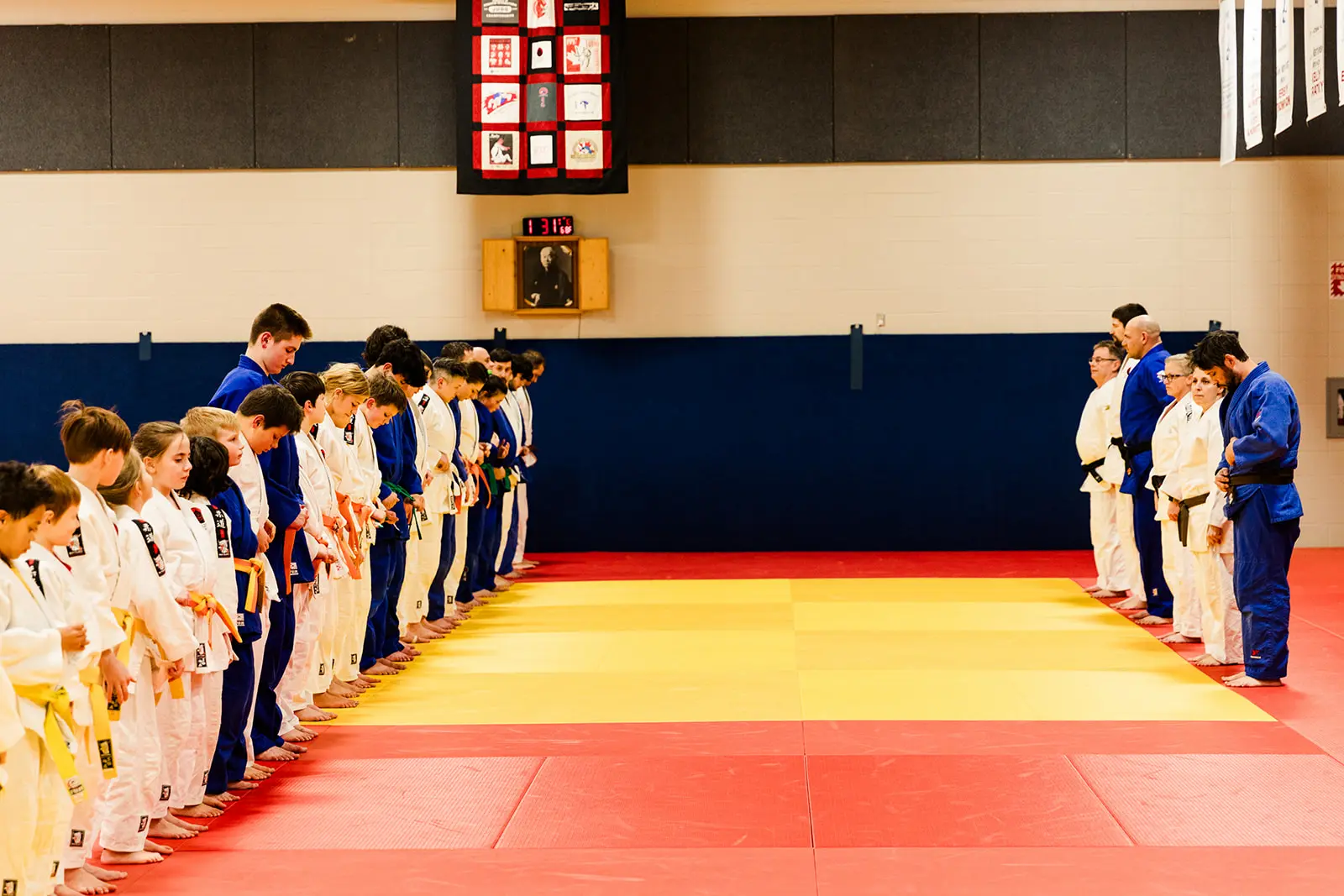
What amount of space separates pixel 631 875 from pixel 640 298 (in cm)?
886

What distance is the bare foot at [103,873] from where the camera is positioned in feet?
13.8

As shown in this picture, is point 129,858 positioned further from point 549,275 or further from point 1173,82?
point 1173,82

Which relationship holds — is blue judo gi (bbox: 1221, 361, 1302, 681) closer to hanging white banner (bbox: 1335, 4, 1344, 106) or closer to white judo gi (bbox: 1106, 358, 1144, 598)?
hanging white banner (bbox: 1335, 4, 1344, 106)

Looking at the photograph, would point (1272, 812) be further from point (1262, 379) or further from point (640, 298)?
point (640, 298)

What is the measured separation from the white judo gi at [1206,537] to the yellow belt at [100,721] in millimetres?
5351

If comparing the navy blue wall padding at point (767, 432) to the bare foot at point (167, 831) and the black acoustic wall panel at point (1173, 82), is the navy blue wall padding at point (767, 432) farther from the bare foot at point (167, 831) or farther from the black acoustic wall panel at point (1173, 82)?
the bare foot at point (167, 831)

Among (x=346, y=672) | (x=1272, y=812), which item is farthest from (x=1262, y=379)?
(x=346, y=672)

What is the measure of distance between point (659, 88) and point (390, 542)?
21.8 ft

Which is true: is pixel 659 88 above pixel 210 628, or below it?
above

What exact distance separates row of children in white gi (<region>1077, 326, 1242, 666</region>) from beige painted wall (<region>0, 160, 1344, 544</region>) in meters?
2.85

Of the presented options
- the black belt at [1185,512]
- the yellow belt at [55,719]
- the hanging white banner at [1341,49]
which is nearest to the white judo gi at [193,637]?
the yellow belt at [55,719]

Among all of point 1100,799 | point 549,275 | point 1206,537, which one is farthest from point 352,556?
point 549,275

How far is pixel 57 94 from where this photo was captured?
1269cm

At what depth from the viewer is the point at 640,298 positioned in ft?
42.0
